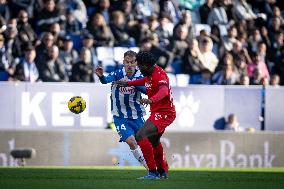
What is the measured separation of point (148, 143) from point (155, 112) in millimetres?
686

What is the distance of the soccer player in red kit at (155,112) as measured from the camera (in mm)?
13180

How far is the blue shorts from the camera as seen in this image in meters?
15.7

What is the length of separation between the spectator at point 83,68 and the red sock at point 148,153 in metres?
6.81

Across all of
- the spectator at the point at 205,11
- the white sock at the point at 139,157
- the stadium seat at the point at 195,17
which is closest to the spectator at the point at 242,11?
the spectator at the point at 205,11

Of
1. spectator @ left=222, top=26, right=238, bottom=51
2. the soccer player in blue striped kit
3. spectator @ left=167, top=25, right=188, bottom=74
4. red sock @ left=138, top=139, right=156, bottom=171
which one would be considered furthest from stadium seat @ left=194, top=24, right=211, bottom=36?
red sock @ left=138, top=139, right=156, bottom=171

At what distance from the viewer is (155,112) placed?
526 inches

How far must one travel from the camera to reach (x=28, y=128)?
63.5 ft

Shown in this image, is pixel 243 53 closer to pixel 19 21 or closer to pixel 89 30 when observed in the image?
pixel 89 30

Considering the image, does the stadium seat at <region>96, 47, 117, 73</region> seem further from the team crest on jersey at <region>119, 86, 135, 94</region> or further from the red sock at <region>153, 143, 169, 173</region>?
the red sock at <region>153, 143, 169, 173</region>

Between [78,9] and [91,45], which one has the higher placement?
[78,9]

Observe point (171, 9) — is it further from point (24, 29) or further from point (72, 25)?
point (24, 29)

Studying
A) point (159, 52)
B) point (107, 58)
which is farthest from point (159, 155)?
point (159, 52)

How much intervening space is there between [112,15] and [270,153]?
16.8ft

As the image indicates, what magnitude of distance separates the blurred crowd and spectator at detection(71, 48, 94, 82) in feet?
0.07
